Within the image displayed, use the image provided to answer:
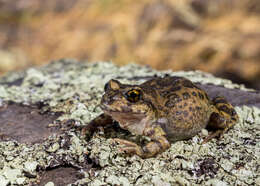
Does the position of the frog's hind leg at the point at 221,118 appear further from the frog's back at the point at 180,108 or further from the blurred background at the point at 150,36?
the blurred background at the point at 150,36

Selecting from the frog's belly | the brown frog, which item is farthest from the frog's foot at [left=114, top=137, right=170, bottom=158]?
the frog's belly

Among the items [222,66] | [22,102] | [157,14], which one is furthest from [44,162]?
[157,14]

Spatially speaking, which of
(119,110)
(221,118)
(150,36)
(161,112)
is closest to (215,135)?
(221,118)

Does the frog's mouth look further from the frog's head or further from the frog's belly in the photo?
the frog's belly

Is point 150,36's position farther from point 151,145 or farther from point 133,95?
point 151,145

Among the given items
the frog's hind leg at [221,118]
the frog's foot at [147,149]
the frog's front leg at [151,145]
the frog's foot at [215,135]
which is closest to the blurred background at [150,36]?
the frog's hind leg at [221,118]

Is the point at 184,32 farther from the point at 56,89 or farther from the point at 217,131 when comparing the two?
the point at 217,131
